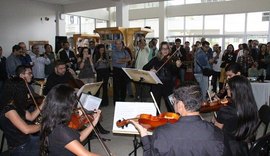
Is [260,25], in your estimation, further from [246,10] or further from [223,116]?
[223,116]

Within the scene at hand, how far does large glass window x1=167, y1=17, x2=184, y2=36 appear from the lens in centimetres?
1323

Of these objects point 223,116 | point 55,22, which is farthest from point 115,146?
point 55,22

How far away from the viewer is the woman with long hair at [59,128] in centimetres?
183

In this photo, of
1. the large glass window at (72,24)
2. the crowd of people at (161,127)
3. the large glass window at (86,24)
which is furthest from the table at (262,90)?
the large glass window at (86,24)

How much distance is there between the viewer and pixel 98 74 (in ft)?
21.4

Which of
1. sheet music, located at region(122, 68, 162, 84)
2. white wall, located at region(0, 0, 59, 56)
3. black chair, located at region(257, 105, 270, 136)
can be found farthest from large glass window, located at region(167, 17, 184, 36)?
black chair, located at region(257, 105, 270, 136)

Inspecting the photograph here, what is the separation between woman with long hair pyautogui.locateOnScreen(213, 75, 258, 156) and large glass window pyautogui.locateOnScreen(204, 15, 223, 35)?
10.5 m

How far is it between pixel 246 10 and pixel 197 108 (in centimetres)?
1068

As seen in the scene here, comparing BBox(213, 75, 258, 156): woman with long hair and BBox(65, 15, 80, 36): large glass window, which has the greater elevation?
BBox(65, 15, 80, 36): large glass window

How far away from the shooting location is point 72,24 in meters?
12.9

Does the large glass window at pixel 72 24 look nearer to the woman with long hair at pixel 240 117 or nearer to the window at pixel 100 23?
the window at pixel 100 23

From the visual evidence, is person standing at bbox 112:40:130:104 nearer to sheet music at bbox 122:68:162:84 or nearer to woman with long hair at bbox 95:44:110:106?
woman with long hair at bbox 95:44:110:106

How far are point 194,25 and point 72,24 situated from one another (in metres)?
5.61

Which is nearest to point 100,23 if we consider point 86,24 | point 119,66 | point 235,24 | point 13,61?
point 86,24
